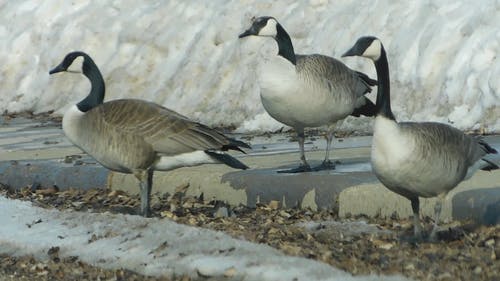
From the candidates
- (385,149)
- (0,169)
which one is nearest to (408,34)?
(0,169)

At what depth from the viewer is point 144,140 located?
10508mm

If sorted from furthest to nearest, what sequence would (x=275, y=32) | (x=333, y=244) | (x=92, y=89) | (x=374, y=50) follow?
(x=275, y=32)
(x=92, y=89)
(x=374, y=50)
(x=333, y=244)

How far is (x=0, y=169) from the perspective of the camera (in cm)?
1375

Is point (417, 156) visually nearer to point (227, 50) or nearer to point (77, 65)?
point (77, 65)

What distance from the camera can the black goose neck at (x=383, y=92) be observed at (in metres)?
8.52

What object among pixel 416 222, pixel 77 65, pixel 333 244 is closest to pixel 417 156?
pixel 416 222

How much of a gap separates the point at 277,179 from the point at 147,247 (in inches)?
105

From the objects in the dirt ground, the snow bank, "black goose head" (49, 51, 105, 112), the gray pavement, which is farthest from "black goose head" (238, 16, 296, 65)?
the snow bank

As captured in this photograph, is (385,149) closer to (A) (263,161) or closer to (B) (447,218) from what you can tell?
(B) (447,218)

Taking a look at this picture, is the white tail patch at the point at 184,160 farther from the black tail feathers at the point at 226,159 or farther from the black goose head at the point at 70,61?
the black goose head at the point at 70,61

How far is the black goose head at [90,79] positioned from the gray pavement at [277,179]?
121 centimetres

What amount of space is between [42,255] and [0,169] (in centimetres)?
464

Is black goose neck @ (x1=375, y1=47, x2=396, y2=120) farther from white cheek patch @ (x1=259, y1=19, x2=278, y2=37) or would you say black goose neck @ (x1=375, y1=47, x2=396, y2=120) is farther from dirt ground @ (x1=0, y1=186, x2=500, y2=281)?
white cheek patch @ (x1=259, y1=19, x2=278, y2=37)

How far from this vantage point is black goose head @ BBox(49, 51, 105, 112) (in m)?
11.1
